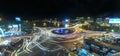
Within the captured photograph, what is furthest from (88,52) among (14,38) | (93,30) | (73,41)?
(14,38)

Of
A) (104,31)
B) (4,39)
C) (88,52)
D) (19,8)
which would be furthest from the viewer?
(19,8)

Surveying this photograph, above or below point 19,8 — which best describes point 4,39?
below

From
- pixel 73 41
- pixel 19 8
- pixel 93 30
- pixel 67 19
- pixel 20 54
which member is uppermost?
A: pixel 19 8

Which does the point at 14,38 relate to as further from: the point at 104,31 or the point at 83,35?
the point at 104,31

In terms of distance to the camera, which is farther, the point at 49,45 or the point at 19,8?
the point at 19,8

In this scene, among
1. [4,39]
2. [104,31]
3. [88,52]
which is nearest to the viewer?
[88,52]

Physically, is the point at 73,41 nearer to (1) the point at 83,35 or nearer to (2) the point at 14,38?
(1) the point at 83,35

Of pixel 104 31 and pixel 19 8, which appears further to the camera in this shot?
pixel 19 8

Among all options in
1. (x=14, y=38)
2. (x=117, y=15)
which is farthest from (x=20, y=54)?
(x=117, y=15)

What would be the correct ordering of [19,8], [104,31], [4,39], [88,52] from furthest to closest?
[19,8]
[104,31]
[4,39]
[88,52]
